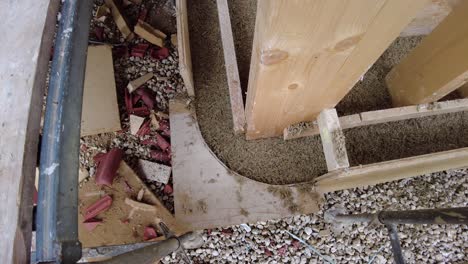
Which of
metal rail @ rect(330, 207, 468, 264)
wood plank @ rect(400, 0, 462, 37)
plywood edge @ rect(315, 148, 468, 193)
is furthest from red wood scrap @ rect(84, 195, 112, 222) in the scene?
wood plank @ rect(400, 0, 462, 37)

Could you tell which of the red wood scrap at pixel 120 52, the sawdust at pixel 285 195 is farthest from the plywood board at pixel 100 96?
the sawdust at pixel 285 195

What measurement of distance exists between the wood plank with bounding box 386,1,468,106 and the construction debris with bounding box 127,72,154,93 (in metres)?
1.26

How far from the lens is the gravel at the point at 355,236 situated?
1904 millimetres

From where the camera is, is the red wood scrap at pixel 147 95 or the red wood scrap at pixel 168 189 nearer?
the red wood scrap at pixel 168 189

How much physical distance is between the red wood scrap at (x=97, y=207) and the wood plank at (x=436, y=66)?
4.91 ft

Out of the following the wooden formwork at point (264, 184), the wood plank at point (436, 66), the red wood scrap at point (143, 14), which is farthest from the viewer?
the red wood scrap at point (143, 14)

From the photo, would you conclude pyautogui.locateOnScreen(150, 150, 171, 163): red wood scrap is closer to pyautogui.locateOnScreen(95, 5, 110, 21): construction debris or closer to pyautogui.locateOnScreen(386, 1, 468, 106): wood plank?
pyautogui.locateOnScreen(95, 5, 110, 21): construction debris

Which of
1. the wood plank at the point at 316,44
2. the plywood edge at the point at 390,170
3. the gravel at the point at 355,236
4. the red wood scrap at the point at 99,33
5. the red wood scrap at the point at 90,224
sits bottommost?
the gravel at the point at 355,236

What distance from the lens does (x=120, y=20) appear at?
217 cm

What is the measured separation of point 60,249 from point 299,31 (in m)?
0.75

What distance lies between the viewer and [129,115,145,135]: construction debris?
1996mm

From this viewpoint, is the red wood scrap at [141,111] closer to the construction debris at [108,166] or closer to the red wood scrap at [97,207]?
the construction debris at [108,166]

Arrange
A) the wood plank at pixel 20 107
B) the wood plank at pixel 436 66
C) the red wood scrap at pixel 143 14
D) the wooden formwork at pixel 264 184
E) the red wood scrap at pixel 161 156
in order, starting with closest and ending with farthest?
the wood plank at pixel 20 107 → the wood plank at pixel 436 66 → the wooden formwork at pixel 264 184 → the red wood scrap at pixel 161 156 → the red wood scrap at pixel 143 14

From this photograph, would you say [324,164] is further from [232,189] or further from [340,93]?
[340,93]
